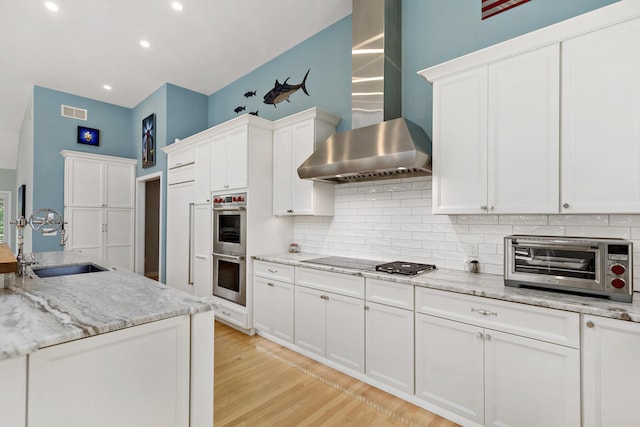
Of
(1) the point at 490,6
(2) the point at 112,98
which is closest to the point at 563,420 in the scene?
(1) the point at 490,6

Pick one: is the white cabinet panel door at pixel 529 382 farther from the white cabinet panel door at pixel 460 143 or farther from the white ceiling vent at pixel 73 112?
the white ceiling vent at pixel 73 112

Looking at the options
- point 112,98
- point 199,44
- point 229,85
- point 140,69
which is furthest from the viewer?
point 112,98

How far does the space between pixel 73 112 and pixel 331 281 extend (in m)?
5.92

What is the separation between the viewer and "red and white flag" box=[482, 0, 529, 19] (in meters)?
2.38

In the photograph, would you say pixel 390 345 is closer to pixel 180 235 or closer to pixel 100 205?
pixel 180 235

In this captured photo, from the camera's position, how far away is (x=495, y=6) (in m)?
2.46

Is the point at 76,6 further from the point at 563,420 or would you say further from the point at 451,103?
the point at 563,420

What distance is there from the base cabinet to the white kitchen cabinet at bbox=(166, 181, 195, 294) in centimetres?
338

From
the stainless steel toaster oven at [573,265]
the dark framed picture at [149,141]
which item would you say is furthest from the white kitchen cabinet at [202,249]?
the stainless steel toaster oven at [573,265]

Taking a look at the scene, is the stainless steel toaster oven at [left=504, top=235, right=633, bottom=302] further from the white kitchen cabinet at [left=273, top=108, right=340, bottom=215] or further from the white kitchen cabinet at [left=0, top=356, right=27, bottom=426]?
the white kitchen cabinet at [left=0, top=356, right=27, bottom=426]

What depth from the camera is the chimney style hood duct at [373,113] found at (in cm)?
252

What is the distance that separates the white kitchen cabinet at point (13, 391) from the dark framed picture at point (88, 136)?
6017 millimetres

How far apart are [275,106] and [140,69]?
2252mm

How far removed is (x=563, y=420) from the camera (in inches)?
64.2
